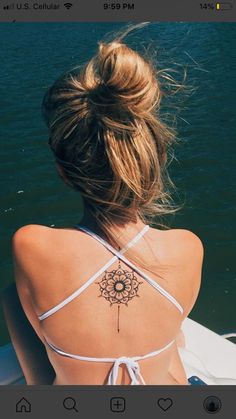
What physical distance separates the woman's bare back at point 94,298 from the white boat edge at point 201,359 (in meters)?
0.62

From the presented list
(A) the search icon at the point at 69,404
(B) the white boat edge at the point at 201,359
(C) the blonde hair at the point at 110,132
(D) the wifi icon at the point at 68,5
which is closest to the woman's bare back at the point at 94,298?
(C) the blonde hair at the point at 110,132

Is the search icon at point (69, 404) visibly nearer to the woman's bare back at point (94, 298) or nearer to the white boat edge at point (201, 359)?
the woman's bare back at point (94, 298)

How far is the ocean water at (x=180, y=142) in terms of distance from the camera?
4.64 meters

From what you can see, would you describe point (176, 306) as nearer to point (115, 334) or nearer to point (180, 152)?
point (115, 334)

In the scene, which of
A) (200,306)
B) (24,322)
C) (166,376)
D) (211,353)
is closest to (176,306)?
(166,376)

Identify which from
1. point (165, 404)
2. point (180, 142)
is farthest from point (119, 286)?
point (180, 142)

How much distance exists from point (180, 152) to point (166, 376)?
409 cm

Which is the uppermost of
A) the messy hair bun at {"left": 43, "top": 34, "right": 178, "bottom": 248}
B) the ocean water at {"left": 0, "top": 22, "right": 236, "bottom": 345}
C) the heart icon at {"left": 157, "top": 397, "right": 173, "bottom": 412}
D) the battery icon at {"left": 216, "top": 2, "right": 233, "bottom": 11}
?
the battery icon at {"left": 216, "top": 2, "right": 233, "bottom": 11}

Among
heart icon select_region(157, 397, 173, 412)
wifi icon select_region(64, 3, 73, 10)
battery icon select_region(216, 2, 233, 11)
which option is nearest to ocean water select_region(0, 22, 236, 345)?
battery icon select_region(216, 2, 233, 11)

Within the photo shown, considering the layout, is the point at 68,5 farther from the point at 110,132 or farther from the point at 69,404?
the point at 69,404

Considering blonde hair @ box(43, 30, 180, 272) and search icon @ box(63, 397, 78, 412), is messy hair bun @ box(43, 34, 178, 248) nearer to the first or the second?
blonde hair @ box(43, 30, 180, 272)

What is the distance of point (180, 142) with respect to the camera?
5906 millimetres

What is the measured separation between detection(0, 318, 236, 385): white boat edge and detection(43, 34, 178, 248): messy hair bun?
1043 mm

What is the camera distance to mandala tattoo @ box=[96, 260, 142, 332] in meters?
1.69
